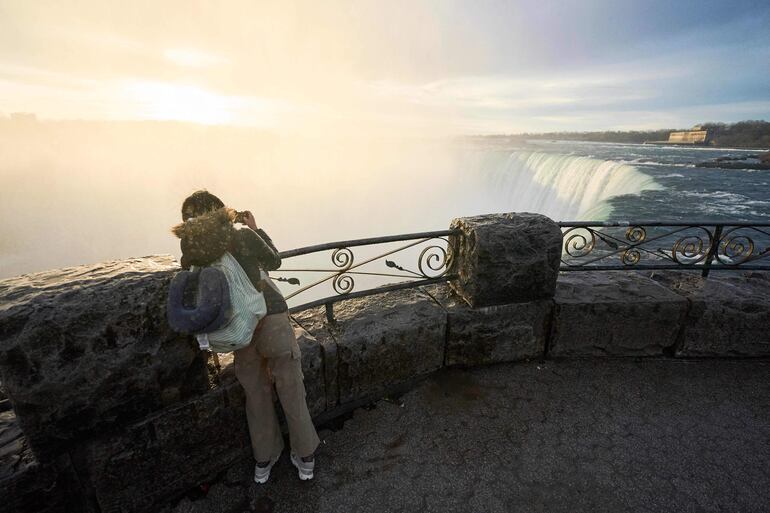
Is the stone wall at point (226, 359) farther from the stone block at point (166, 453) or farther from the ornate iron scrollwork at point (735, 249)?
the ornate iron scrollwork at point (735, 249)

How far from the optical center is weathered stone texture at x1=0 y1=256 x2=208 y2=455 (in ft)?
5.52

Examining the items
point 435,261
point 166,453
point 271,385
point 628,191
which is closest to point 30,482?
point 166,453

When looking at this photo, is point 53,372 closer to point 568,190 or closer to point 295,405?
point 295,405

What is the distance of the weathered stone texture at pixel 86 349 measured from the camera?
1.68 meters

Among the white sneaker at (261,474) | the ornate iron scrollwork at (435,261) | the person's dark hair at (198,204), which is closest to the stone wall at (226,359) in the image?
the ornate iron scrollwork at (435,261)

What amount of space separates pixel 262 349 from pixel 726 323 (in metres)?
4.25

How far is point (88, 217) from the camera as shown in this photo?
9369 centimetres

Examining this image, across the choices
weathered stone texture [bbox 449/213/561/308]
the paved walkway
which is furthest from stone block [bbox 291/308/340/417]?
weathered stone texture [bbox 449/213/561/308]

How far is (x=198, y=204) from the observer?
6.95ft

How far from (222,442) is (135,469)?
0.48 metres

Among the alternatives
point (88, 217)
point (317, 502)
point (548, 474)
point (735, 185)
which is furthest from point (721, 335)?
point (88, 217)

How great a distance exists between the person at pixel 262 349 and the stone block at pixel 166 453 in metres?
0.17

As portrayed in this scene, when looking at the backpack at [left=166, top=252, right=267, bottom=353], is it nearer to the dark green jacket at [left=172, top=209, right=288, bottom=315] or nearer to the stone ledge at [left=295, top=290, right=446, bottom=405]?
the dark green jacket at [left=172, top=209, right=288, bottom=315]

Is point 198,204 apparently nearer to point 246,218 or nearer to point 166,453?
point 246,218
